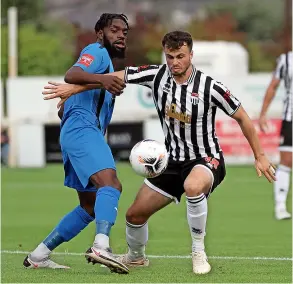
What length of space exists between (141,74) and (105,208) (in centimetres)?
130

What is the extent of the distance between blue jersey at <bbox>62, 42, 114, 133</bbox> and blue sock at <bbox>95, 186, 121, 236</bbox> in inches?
29.4

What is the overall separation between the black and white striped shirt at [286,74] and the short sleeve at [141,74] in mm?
5150

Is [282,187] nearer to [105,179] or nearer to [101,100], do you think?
[101,100]

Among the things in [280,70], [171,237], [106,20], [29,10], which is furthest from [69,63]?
[106,20]

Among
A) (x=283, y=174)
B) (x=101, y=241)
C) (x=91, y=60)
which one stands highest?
(x=91, y=60)

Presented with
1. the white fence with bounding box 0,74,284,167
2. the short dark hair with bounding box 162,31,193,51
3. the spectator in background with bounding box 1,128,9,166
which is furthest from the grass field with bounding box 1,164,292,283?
the spectator in background with bounding box 1,128,9,166

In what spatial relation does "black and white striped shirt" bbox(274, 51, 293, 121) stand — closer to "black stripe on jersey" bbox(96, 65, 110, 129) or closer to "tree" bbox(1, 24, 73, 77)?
"black stripe on jersey" bbox(96, 65, 110, 129)

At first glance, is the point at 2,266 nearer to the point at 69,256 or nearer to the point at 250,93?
the point at 69,256

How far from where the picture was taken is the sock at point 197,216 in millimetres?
8836

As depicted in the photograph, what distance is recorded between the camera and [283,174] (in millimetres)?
14078

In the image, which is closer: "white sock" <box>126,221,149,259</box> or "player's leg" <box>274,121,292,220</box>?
"white sock" <box>126,221,149,259</box>

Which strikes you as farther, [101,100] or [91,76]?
[101,100]

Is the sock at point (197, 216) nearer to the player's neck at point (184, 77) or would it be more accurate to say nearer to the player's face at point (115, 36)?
the player's neck at point (184, 77)

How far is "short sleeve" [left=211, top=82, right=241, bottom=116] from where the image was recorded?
8.88m
